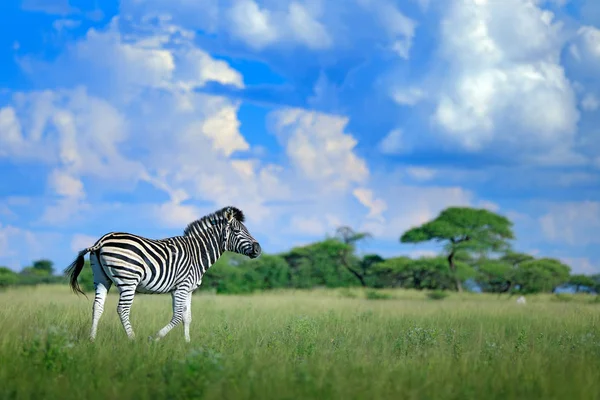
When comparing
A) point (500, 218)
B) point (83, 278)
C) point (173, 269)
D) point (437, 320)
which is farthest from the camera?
point (500, 218)

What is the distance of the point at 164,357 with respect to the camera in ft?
29.7

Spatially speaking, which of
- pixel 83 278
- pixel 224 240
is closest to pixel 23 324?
pixel 224 240

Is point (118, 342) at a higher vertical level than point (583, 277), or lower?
lower

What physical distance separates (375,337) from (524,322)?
6.05 metres

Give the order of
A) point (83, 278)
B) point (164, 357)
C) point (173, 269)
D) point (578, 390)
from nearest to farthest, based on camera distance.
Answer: point (578, 390)
point (164, 357)
point (173, 269)
point (83, 278)

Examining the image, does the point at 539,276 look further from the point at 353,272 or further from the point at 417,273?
the point at 353,272

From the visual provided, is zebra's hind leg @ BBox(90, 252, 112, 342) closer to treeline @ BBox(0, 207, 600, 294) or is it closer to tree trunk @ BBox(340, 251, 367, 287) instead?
treeline @ BBox(0, 207, 600, 294)

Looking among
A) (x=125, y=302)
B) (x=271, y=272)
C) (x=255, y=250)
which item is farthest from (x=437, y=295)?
(x=125, y=302)

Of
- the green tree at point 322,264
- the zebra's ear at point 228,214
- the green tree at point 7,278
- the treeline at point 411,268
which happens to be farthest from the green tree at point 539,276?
the zebra's ear at point 228,214

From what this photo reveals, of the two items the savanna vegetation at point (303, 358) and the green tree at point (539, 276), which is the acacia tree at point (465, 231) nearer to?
the green tree at point (539, 276)

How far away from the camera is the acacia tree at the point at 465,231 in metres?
44.7

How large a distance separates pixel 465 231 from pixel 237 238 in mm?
34371

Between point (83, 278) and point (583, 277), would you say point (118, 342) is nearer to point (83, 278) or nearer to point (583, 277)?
point (83, 278)

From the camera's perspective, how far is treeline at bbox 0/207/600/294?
145 feet
